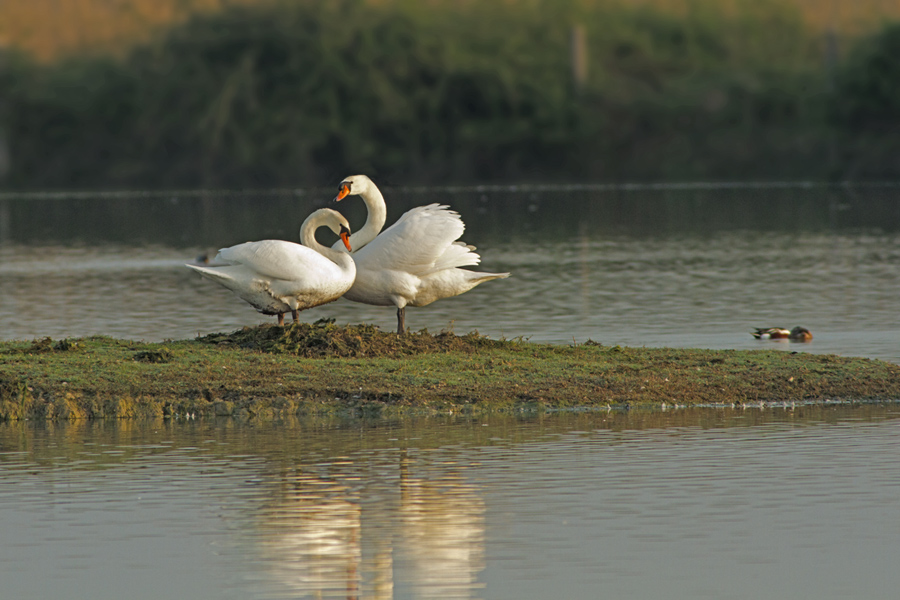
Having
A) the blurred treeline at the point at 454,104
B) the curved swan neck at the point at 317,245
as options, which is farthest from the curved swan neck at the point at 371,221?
the blurred treeline at the point at 454,104

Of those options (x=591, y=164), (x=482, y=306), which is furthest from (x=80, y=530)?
(x=591, y=164)

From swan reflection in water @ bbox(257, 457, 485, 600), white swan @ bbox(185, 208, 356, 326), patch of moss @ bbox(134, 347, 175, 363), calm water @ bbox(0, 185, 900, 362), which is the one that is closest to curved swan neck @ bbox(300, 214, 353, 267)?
white swan @ bbox(185, 208, 356, 326)

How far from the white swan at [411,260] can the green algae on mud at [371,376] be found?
42 cm

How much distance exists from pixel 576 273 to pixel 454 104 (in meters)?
69.4

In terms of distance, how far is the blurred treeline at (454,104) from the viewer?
8694cm

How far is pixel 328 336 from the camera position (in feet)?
51.1

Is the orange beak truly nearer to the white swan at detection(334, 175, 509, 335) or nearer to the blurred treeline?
the white swan at detection(334, 175, 509, 335)

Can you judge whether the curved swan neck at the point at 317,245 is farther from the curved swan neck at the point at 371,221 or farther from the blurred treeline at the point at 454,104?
the blurred treeline at the point at 454,104

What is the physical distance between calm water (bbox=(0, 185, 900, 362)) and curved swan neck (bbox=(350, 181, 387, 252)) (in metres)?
1.33

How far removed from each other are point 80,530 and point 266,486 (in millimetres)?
1549

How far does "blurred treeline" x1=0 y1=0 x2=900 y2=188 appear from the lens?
86.9 metres

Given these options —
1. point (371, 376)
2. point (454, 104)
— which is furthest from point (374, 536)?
A: point (454, 104)

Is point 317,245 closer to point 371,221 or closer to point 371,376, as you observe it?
point 371,221

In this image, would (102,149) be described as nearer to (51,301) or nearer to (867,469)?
(51,301)
